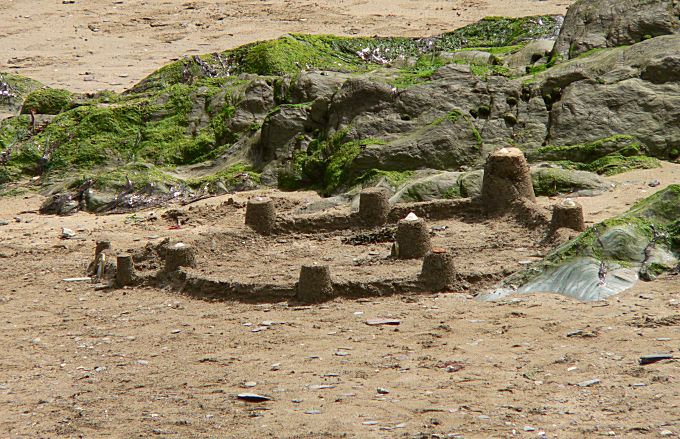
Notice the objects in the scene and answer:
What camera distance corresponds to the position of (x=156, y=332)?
1016 cm

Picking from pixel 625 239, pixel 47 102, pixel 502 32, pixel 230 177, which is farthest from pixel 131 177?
pixel 625 239

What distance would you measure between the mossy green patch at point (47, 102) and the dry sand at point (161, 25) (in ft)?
4.47

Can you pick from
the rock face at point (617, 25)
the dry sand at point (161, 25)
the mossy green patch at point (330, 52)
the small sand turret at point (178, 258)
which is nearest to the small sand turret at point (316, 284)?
the small sand turret at point (178, 258)

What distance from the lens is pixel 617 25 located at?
16.0 metres

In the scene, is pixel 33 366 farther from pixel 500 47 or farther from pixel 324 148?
pixel 500 47

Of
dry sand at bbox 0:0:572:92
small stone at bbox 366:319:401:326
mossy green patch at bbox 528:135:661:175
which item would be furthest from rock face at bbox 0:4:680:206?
small stone at bbox 366:319:401:326

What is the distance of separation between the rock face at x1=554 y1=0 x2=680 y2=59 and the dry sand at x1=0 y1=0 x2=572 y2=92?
19.2ft

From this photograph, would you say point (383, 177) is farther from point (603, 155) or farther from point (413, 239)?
point (413, 239)

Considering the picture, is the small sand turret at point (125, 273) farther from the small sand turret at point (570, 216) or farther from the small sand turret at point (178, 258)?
the small sand turret at point (570, 216)

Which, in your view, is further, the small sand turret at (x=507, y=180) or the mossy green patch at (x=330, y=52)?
the mossy green patch at (x=330, y=52)

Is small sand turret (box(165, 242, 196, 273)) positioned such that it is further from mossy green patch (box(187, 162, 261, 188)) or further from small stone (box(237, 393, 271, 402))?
mossy green patch (box(187, 162, 261, 188))

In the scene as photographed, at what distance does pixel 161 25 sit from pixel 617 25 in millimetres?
10675

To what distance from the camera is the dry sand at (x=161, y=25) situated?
21688mm

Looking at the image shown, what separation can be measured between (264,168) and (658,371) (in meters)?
8.28
